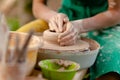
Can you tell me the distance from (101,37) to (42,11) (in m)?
0.45

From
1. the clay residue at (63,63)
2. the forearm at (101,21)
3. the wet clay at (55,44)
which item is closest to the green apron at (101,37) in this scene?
the forearm at (101,21)

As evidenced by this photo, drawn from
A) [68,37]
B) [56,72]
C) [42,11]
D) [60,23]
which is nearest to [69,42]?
[68,37]

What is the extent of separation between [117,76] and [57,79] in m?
0.44

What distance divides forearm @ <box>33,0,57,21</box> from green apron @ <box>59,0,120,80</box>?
0.42ft

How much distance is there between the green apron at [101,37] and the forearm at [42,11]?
129 millimetres

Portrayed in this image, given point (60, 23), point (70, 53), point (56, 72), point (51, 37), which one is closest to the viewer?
point (56, 72)

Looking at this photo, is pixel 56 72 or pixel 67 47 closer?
pixel 56 72

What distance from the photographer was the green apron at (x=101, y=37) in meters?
1.17

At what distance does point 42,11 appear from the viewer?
1557 millimetres

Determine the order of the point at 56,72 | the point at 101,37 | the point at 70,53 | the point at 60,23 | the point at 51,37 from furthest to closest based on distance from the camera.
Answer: the point at 101,37 < the point at 60,23 < the point at 51,37 < the point at 70,53 < the point at 56,72

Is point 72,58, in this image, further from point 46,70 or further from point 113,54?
point 113,54

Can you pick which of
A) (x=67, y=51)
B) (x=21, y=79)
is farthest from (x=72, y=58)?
(x=21, y=79)

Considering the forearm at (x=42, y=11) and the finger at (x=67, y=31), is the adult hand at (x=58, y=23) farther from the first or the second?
the forearm at (x=42, y=11)

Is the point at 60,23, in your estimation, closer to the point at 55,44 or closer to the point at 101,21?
the point at 55,44
